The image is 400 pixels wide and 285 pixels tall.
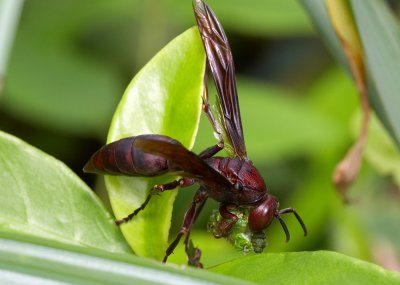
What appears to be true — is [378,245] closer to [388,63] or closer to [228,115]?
[228,115]

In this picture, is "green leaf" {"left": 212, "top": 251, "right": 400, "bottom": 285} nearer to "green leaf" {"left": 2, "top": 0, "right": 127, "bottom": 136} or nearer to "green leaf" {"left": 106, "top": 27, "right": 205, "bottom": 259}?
"green leaf" {"left": 106, "top": 27, "right": 205, "bottom": 259}

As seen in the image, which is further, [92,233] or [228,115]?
[228,115]

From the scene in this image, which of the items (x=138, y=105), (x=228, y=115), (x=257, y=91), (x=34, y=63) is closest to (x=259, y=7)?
(x=257, y=91)

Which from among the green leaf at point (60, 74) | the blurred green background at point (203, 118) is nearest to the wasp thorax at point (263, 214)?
the blurred green background at point (203, 118)

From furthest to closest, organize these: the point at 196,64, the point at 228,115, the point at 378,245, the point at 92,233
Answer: the point at 378,245
the point at 228,115
the point at 196,64
the point at 92,233

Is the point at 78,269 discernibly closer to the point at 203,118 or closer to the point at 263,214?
the point at 263,214

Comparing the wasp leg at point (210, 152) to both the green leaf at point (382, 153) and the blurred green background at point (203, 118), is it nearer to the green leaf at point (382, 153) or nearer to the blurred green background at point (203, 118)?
the green leaf at point (382, 153)

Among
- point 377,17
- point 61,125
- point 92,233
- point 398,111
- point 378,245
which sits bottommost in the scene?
point 378,245

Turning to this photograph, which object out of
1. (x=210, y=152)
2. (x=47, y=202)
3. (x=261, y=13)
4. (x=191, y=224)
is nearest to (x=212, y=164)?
(x=210, y=152)
